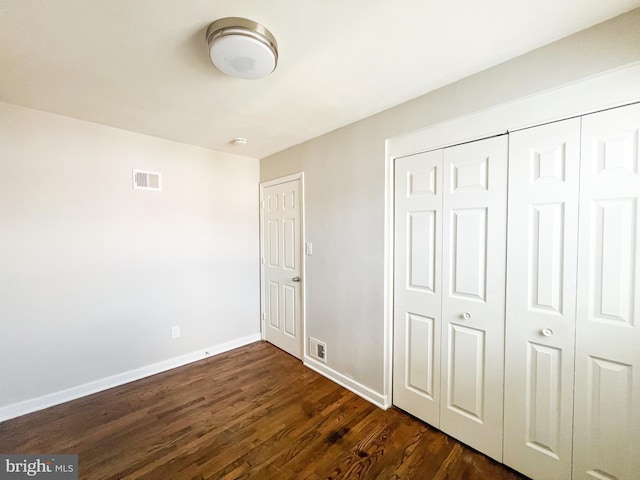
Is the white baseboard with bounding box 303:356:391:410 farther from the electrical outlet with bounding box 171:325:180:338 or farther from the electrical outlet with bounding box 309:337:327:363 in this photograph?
the electrical outlet with bounding box 171:325:180:338

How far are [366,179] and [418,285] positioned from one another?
3.06 feet

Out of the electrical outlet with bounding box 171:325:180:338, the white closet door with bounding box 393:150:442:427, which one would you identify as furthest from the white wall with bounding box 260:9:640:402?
the electrical outlet with bounding box 171:325:180:338

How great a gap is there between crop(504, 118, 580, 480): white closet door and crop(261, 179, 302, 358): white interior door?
1876 millimetres

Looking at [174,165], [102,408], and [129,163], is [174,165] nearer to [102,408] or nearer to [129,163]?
[129,163]

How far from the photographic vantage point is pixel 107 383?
232 cm

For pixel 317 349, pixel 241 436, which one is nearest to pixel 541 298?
pixel 317 349

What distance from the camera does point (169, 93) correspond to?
5.76ft

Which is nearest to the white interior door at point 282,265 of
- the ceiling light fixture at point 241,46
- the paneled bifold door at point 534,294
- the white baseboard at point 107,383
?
the white baseboard at point 107,383

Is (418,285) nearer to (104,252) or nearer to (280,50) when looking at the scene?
(280,50)

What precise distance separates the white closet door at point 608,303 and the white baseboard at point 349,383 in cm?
110

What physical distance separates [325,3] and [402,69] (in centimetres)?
63

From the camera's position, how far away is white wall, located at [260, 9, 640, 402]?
4.03 feet

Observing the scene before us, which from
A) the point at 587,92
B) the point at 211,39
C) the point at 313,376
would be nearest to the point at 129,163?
the point at 211,39

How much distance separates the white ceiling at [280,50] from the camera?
1097 mm
